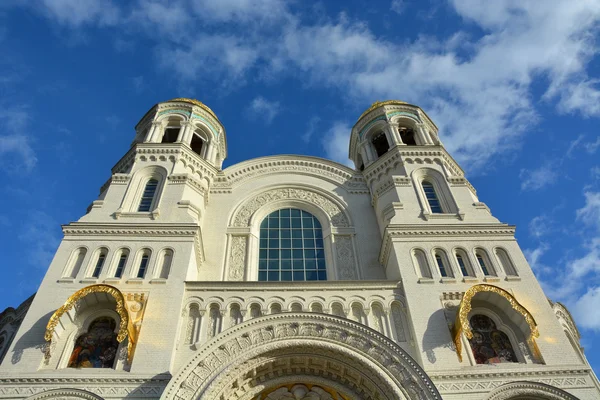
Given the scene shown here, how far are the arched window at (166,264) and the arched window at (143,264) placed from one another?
1.69 ft

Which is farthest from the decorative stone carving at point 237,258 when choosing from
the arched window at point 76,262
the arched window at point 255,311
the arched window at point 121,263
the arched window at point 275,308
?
the arched window at point 76,262

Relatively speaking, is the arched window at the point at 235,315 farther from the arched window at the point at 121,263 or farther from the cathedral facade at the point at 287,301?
the arched window at the point at 121,263

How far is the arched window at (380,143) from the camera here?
86.0 feet

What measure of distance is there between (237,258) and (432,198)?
8.93 m

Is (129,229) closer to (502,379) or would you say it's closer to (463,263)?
(463,263)

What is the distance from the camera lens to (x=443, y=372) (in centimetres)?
1338

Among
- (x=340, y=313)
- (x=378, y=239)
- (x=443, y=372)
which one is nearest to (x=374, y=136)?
(x=378, y=239)

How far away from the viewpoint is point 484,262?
55.8ft

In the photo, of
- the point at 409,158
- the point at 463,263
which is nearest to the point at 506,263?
the point at 463,263

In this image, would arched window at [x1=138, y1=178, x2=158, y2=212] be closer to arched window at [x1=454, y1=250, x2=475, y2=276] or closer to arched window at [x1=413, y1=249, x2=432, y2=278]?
arched window at [x1=413, y1=249, x2=432, y2=278]

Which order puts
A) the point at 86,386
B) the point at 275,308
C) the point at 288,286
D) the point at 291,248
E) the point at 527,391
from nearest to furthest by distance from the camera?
1. the point at 86,386
2. the point at 527,391
3. the point at 275,308
4. the point at 288,286
5. the point at 291,248

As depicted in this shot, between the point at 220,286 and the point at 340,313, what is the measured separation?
4179 millimetres

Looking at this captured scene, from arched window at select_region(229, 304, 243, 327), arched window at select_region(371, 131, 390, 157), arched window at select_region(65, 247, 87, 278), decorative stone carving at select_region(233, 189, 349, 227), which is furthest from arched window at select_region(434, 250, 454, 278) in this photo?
arched window at select_region(65, 247, 87, 278)

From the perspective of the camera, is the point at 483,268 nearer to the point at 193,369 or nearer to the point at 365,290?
the point at 365,290
